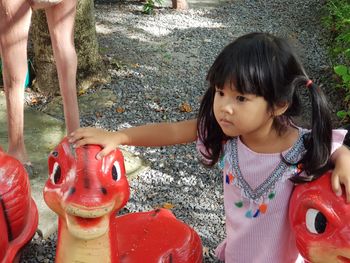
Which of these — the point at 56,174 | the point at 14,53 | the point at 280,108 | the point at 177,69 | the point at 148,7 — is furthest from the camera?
the point at 148,7

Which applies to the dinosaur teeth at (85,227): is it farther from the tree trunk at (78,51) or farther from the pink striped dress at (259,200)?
the tree trunk at (78,51)

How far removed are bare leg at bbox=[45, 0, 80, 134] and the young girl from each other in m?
0.88

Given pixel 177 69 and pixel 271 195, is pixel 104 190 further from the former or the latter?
pixel 177 69

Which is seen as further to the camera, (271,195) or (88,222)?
(271,195)

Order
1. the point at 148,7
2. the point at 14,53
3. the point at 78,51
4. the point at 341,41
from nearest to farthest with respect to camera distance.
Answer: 1. the point at 14,53
2. the point at 78,51
3. the point at 341,41
4. the point at 148,7

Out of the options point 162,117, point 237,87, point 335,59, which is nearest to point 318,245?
point 237,87

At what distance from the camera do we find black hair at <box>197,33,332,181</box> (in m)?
1.47

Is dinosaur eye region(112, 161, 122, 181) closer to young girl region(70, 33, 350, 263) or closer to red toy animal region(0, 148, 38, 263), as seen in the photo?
young girl region(70, 33, 350, 263)

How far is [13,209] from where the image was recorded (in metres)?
1.75

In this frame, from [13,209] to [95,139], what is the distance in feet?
1.59

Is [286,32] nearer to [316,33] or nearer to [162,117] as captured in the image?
[316,33]

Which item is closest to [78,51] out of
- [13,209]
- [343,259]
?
[13,209]

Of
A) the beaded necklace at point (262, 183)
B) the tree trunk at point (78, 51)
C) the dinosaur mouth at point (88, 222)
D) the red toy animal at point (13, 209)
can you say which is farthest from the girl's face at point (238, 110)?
the tree trunk at point (78, 51)

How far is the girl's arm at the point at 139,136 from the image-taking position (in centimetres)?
145
